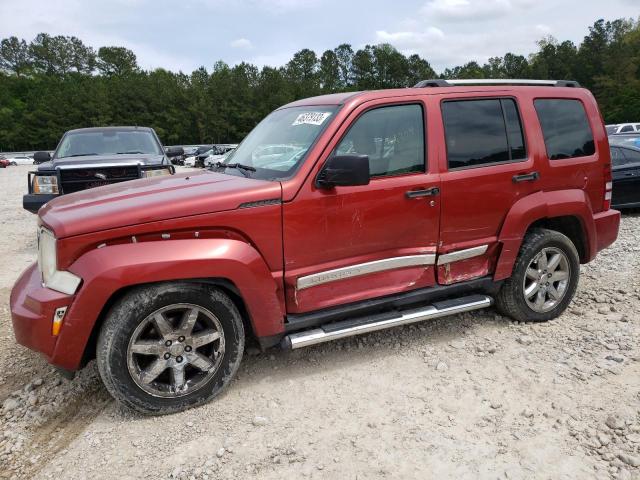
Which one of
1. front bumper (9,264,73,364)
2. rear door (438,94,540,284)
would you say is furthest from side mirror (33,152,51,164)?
rear door (438,94,540,284)

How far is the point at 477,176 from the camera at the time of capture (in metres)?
3.80

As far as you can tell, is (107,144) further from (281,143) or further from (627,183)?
(627,183)

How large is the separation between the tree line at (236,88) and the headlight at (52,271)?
67.5 m

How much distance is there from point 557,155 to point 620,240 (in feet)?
12.3

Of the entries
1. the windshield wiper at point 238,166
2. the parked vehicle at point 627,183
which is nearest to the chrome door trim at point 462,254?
the windshield wiper at point 238,166

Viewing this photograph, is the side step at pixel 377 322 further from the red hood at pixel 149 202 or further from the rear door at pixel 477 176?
the red hood at pixel 149 202

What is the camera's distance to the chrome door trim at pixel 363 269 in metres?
3.29

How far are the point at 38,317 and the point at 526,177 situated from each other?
367 cm

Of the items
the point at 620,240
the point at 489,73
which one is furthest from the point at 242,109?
the point at 620,240

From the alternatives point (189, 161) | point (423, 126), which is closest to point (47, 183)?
point (423, 126)

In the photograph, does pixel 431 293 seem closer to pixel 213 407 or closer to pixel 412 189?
pixel 412 189

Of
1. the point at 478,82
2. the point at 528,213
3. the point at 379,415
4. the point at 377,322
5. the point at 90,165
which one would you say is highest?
the point at 478,82

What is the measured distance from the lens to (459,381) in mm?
3373

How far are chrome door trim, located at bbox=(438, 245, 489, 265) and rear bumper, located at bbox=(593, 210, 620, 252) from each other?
1.32 meters
